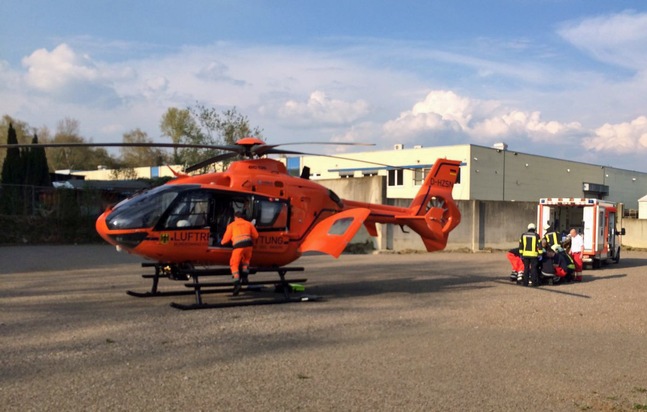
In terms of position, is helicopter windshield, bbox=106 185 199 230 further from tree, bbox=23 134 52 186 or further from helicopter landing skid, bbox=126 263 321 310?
tree, bbox=23 134 52 186

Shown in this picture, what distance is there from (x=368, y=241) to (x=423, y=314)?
16255mm

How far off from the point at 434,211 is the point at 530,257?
285 cm

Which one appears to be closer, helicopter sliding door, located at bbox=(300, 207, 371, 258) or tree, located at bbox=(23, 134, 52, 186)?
helicopter sliding door, located at bbox=(300, 207, 371, 258)

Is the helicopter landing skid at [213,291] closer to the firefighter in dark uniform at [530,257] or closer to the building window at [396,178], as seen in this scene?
the firefighter in dark uniform at [530,257]

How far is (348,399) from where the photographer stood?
5727 millimetres

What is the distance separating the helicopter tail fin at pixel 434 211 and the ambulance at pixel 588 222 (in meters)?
6.63

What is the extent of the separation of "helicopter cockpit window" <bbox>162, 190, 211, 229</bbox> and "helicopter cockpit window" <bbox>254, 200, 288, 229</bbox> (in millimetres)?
1028

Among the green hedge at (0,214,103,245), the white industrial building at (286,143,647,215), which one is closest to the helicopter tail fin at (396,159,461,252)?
the green hedge at (0,214,103,245)

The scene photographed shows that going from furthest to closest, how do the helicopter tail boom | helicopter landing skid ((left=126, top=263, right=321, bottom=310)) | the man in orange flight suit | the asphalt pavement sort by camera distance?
1. the helicopter tail boom
2. the man in orange flight suit
3. helicopter landing skid ((left=126, top=263, right=321, bottom=310))
4. the asphalt pavement

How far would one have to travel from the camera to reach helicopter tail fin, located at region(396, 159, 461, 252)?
1469 cm

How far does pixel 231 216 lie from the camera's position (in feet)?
39.1

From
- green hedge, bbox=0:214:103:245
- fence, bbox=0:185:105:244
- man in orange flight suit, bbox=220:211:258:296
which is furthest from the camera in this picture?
fence, bbox=0:185:105:244

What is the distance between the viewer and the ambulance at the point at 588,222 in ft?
69.5

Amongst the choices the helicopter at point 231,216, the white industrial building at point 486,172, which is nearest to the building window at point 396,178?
the white industrial building at point 486,172
